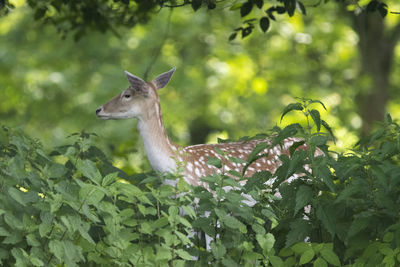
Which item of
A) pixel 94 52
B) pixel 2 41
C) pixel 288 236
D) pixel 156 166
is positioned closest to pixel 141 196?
pixel 288 236

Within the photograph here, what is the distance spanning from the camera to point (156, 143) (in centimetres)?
635

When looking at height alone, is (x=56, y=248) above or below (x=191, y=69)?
above

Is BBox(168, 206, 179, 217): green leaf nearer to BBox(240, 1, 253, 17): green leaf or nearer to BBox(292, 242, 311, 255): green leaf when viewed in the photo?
BBox(292, 242, 311, 255): green leaf

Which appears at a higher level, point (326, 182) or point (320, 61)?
point (326, 182)

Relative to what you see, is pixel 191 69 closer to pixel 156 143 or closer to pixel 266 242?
pixel 156 143

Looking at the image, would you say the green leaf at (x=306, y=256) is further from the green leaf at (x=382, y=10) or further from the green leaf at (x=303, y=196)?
the green leaf at (x=382, y=10)

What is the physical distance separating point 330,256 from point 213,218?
0.66 meters

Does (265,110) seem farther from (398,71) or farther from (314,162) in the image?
(314,162)

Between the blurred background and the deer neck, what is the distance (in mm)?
10302

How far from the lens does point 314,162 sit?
4.22m

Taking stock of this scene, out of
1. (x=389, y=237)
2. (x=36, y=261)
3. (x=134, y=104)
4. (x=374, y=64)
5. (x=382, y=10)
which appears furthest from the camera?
(x=374, y=64)

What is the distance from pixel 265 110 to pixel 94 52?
455 cm

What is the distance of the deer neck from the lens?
6.27 m

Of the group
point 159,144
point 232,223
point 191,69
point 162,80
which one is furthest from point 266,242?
point 191,69
